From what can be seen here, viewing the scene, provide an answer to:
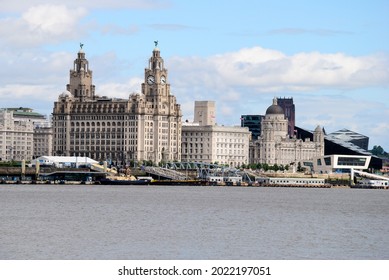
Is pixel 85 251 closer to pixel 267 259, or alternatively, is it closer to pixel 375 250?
pixel 267 259

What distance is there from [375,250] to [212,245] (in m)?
10.3

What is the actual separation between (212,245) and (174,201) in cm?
6503

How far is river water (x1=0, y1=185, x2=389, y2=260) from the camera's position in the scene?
242ft

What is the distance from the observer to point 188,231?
8844 cm

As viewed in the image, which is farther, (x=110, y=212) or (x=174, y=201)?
(x=174, y=201)

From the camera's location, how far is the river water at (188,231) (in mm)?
73625

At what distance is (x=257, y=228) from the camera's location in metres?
93.0

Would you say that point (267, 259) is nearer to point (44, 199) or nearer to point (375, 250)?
point (375, 250)

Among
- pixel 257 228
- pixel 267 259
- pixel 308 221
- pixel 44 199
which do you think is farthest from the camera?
pixel 44 199

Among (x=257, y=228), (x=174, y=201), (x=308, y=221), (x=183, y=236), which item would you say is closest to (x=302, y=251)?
(x=183, y=236)

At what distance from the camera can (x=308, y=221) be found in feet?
338

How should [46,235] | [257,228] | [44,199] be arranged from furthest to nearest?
[44,199], [257,228], [46,235]

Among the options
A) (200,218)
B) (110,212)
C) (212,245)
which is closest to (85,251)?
(212,245)
